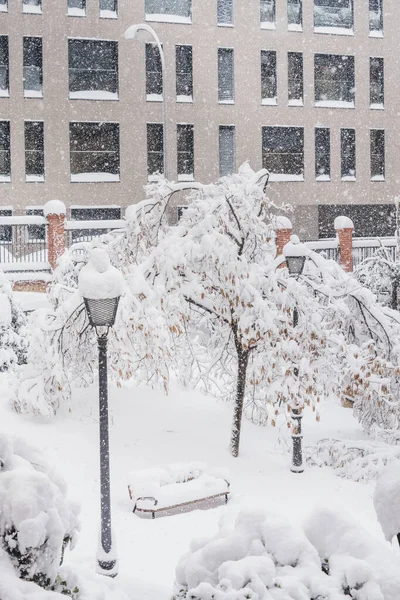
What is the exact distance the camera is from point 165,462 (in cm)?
1126

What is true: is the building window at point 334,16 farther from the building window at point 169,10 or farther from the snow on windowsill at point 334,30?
the building window at point 169,10

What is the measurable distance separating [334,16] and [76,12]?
12700 mm

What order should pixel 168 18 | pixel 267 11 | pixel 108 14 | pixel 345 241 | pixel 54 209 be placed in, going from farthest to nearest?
pixel 267 11
pixel 168 18
pixel 108 14
pixel 345 241
pixel 54 209

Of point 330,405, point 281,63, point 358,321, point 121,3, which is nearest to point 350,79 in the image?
point 281,63

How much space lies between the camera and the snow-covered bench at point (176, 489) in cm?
927

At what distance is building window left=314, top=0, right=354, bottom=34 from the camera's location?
108ft

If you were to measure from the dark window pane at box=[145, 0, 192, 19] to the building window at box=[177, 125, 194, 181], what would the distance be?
16.8ft

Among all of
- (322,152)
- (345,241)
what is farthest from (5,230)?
(322,152)

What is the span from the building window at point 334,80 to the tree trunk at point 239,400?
963 inches

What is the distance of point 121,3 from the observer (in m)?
29.8

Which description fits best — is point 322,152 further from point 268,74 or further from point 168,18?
point 168,18

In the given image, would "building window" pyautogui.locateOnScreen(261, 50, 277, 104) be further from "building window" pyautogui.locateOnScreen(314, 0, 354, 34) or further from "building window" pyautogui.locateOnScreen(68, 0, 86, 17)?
"building window" pyautogui.locateOnScreen(68, 0, 86, 17)

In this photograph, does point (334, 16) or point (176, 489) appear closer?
point (176, 489)

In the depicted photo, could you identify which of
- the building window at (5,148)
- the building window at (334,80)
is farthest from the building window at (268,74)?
the building window at (5,148)
